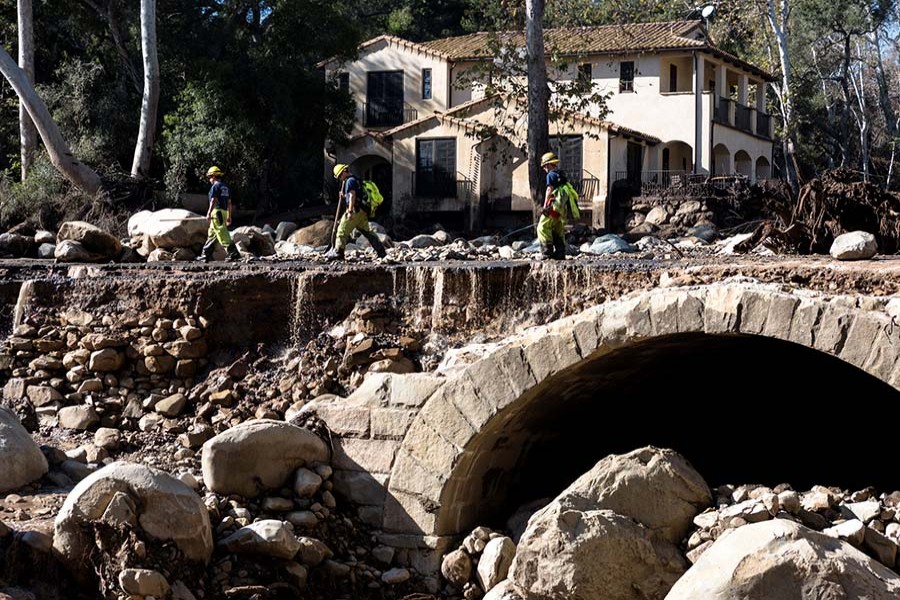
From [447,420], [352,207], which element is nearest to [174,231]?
[352,207]

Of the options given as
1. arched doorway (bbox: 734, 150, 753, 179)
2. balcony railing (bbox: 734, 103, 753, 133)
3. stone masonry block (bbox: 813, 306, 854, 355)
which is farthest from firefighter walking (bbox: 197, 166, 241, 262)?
arched doorway (bbox: 734, 150, 753, 179)

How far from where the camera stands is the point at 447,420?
10.7m

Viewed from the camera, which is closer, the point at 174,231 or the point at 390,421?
the point at 390,421

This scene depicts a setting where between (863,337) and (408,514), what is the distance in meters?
4.24

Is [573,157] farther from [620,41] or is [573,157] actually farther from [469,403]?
[469,403]

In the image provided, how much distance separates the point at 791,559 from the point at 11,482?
6.75 meters

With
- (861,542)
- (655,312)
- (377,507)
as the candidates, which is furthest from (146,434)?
(861,542)

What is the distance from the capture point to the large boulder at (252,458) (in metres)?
10.9

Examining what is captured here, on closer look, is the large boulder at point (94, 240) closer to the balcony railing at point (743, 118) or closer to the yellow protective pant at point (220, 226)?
the yellow protective pant at point (220, 226)

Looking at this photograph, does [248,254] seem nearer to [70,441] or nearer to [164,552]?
[70,441]

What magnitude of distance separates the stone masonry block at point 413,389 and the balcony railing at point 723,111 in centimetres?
2531

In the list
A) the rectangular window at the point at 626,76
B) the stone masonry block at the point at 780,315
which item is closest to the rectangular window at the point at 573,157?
the rectangular window at the point at 626,76

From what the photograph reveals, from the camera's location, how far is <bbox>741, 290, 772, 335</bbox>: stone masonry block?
910 cm

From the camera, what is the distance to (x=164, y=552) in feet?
32.0
